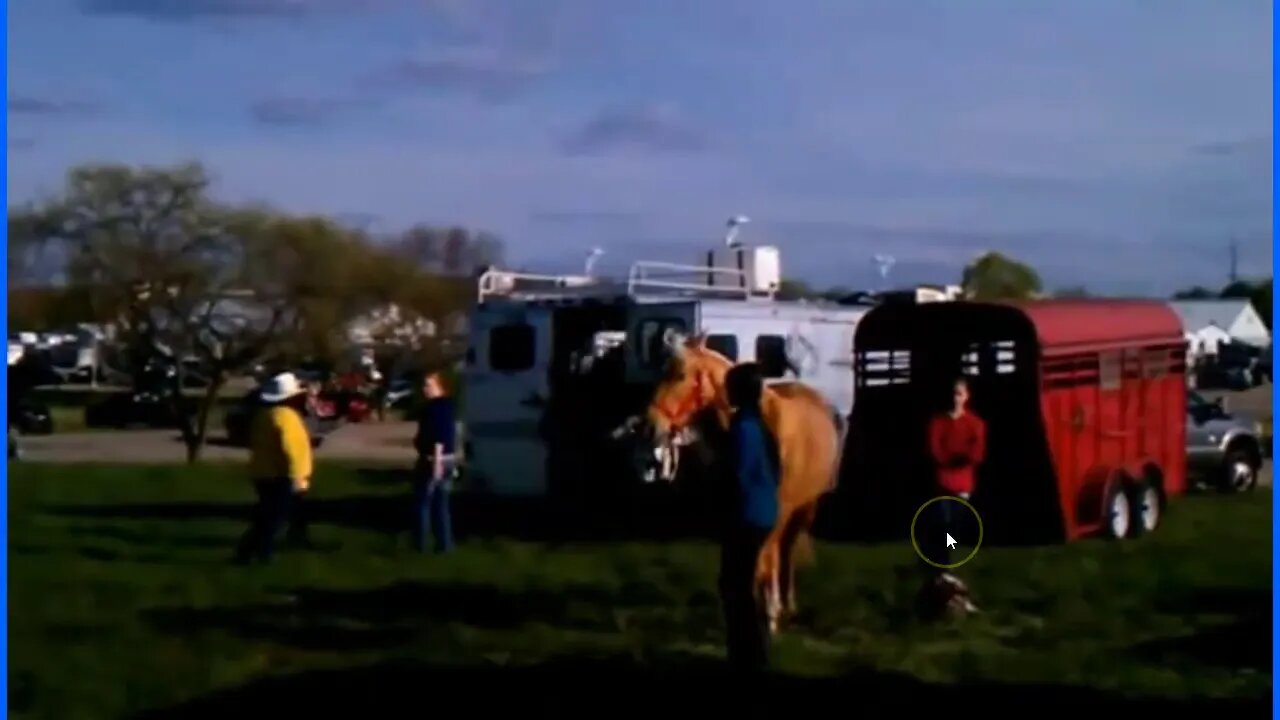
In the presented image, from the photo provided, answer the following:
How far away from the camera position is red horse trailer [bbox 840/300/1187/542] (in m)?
5.28

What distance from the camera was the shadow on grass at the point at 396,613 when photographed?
514 cm

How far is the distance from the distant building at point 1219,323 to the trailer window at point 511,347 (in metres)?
1.61

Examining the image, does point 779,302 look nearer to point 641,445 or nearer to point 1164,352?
point 641,445

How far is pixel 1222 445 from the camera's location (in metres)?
5.25

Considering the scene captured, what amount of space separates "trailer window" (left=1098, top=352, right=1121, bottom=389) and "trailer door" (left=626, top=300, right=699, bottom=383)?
41.8 inches

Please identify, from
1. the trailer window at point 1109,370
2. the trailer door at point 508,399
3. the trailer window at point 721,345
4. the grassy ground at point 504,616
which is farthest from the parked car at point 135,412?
the trailer window at point 1109,370

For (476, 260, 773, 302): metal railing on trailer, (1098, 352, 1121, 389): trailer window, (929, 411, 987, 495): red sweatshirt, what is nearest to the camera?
(476, 260, 773, 302): metal railing on trailer

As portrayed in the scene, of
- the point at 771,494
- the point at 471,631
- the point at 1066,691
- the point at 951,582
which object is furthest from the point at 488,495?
the point at 1066,691

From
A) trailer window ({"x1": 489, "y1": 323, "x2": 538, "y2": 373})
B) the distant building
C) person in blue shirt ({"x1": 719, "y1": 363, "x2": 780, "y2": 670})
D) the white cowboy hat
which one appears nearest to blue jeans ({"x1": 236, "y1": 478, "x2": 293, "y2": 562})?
the white cowboy hat

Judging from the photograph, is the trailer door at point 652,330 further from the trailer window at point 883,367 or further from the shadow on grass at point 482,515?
the trailer window at point 883,367

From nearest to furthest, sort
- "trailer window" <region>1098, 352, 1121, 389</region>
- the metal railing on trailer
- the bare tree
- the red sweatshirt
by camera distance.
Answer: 1. the bare tree
2. the metal railing on trailer
3. the red sweatshirt
4. "trailer window" <region>1098, 352, 1121, 389</region>

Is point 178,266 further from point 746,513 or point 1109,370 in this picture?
point 1109,370

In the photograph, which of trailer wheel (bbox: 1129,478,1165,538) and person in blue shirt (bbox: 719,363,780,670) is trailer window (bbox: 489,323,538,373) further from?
trailer wheel (bbox: 1129,478,1165,538)

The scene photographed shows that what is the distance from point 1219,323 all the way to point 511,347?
1754 millimetres
